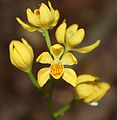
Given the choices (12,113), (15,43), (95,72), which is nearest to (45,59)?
(15,43)

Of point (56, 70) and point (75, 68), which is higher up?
point (56, 70)

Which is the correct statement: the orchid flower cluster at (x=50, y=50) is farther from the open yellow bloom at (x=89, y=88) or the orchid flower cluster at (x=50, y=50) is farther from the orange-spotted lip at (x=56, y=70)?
the open yellow bloom at (x=89, y=88)

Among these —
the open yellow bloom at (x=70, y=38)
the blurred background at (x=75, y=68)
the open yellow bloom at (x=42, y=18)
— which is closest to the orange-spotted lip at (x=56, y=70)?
the open yellow bloom at (x=70, y=38)

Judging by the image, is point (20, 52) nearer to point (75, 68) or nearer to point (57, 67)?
point (57, 67)

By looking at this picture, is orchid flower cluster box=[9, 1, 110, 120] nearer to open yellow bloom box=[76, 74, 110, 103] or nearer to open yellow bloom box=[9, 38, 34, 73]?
open yellow bloom box=[9, 38, 34, 73]

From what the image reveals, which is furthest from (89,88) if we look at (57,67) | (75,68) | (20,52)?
(75,68)

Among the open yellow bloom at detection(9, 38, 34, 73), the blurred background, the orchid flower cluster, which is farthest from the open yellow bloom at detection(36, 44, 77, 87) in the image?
the blurred background

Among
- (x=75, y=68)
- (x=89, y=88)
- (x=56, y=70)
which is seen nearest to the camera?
(x=56, y=70)
